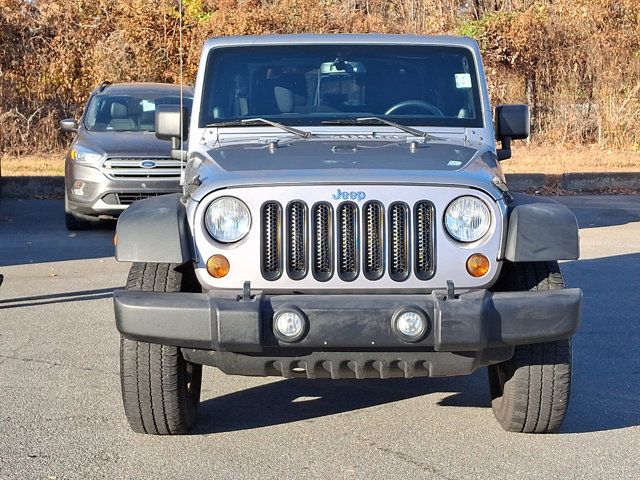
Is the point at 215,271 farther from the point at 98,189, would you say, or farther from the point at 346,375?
the point at 98,189

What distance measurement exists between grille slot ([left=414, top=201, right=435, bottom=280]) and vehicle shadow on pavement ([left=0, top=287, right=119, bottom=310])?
15.3 ft

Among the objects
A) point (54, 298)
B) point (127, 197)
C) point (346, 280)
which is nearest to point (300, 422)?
point (346, 280)

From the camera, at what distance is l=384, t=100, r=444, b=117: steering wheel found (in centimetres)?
650

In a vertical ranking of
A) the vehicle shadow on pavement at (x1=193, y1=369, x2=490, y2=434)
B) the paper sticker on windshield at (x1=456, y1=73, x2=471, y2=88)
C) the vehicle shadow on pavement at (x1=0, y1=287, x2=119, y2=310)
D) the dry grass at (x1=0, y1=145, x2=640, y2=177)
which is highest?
the paper sticker on windshield at (x1=456, y1=73, x2=471, y2=88)

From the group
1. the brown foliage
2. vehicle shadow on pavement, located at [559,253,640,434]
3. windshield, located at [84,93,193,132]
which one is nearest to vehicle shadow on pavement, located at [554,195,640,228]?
vehicle shadow on pavement, located at [559,253,640,434]

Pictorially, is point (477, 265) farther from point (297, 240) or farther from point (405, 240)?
point (297, 240)

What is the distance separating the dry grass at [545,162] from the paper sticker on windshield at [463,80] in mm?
11275

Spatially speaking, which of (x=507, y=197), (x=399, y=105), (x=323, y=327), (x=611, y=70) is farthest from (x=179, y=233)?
(x=611, y=70)

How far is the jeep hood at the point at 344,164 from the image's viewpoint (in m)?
5.06

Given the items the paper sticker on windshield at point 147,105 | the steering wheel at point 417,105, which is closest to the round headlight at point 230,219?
the steering wheel at point 417,105

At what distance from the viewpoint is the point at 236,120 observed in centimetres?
642

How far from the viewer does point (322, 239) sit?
5016 millimetres

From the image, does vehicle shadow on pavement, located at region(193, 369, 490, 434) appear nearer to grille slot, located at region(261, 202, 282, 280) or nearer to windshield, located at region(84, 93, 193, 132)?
grille slot, located at region(261, 202, 282, 280)

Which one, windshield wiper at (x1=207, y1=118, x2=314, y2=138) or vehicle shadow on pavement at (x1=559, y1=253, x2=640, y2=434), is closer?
vehicle shadow on pavement at (x1=559, y1=253, x2=640, y2=434)
